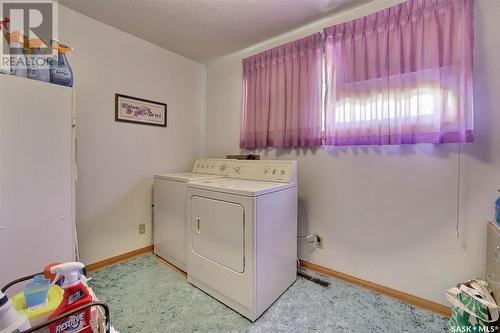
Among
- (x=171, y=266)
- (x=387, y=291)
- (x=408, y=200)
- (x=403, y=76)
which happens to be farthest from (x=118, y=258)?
(x=403, y=76)

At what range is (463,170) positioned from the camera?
1.52 m

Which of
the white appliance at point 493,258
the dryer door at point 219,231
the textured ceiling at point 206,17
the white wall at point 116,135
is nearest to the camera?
the white appliance at point 493,258

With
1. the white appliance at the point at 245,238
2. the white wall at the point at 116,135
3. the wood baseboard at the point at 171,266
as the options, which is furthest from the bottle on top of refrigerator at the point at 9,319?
the white wall at the point at 116,135

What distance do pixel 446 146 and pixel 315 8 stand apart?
156cm

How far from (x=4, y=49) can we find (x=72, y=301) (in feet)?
5.73

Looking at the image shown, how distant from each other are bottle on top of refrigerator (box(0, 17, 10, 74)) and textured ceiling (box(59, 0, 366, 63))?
25.4 inches

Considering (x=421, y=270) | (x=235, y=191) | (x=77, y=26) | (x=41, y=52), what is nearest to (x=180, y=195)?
(x=235, y=191)

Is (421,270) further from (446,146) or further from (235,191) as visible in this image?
(235,191)

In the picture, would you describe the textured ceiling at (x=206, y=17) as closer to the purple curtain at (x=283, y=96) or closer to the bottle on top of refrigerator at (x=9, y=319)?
the purple curtain at (x=283, y=96)

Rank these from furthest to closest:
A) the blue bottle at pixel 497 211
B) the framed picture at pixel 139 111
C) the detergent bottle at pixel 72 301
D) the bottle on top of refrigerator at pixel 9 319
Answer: the framed picture at pixel 139 111
the blue bottle at pixel 497 211
the detergent bottle at pixel 72 301
the bottle on top of refrigerator at pixel 9 319

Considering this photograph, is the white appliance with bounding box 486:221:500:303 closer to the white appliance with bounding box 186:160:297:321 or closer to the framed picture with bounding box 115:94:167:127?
the white appliance with bounding box 186:160:297:321

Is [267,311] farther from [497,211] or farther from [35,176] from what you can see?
[35,176]

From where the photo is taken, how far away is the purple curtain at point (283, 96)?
212 cm

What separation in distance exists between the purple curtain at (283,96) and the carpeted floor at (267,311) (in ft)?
4.46
